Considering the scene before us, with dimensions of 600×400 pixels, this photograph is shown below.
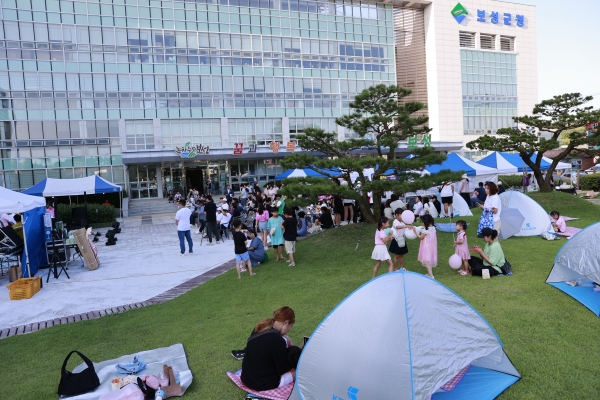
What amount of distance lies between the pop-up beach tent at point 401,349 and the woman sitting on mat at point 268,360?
0.90 feet

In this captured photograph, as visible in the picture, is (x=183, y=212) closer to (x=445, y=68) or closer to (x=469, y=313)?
(x=469, y=313)

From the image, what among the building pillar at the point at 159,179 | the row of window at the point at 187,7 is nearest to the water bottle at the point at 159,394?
the building pillar at the point at 159,179

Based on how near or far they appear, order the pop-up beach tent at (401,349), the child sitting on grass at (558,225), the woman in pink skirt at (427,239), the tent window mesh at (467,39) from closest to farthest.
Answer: the pop-up beach tent at (401,349) → the woman in pink skirt at (427,239) → the child sitting on grass at (558,225) → the tent window mesh at (467,39)

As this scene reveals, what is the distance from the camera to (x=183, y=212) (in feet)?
41.3

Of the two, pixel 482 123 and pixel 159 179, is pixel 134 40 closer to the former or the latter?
pixel 159 179

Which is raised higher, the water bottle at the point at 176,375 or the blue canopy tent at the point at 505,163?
the blue canopy tent at the point at 505,163

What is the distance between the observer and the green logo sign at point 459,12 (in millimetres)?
46344

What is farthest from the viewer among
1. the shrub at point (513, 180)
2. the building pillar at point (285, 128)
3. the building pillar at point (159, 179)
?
the building pillar at point (285, 128)

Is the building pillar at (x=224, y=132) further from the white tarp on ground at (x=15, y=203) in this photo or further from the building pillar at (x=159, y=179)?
the white tarp on ground at (x=15, y=203)

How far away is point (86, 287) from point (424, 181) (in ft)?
28.5

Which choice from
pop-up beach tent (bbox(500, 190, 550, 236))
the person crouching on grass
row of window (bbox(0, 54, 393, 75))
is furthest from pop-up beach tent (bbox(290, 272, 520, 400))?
row of window (bbox(0, 54, 393, 75))

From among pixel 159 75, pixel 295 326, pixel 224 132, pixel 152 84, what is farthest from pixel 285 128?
pixel 295 326

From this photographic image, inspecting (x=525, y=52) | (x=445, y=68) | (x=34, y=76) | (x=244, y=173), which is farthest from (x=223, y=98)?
(x=525, y=52)

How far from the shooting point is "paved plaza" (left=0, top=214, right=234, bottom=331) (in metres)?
8.44
